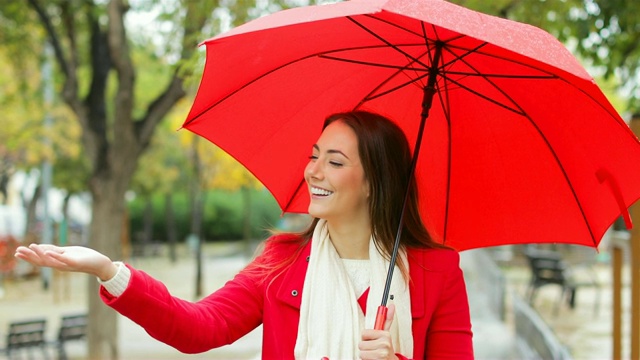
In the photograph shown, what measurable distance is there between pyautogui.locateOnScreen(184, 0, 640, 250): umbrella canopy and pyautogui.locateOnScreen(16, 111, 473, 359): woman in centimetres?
34

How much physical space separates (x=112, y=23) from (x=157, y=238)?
3013 cm

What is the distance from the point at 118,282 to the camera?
245 centimetres

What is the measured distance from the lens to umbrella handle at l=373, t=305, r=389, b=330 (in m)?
2.61

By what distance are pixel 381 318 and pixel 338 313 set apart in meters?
0.16

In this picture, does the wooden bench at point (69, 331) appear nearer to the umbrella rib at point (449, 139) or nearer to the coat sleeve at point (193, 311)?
the umbrella rib at point (449, 139)

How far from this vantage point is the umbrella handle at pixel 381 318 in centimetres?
261

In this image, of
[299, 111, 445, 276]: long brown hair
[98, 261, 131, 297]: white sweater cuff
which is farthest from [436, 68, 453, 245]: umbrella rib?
[98, 261, 131, 297]: white sweater cuff

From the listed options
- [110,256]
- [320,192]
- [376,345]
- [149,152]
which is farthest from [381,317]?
[149,152]

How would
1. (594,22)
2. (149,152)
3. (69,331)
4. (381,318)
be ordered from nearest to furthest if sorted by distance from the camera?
(381,318)
(594,22)
(69,331)
(149,152)

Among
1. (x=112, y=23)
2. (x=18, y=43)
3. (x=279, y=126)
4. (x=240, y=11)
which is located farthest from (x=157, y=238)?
(x=279, y=126)

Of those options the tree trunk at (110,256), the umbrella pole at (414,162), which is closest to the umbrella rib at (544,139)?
the umbrella pole at (414,162)

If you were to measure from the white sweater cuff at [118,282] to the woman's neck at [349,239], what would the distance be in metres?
0.72

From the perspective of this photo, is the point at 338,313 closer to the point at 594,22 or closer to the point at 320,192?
the point at 320,192

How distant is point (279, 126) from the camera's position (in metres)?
3.41
